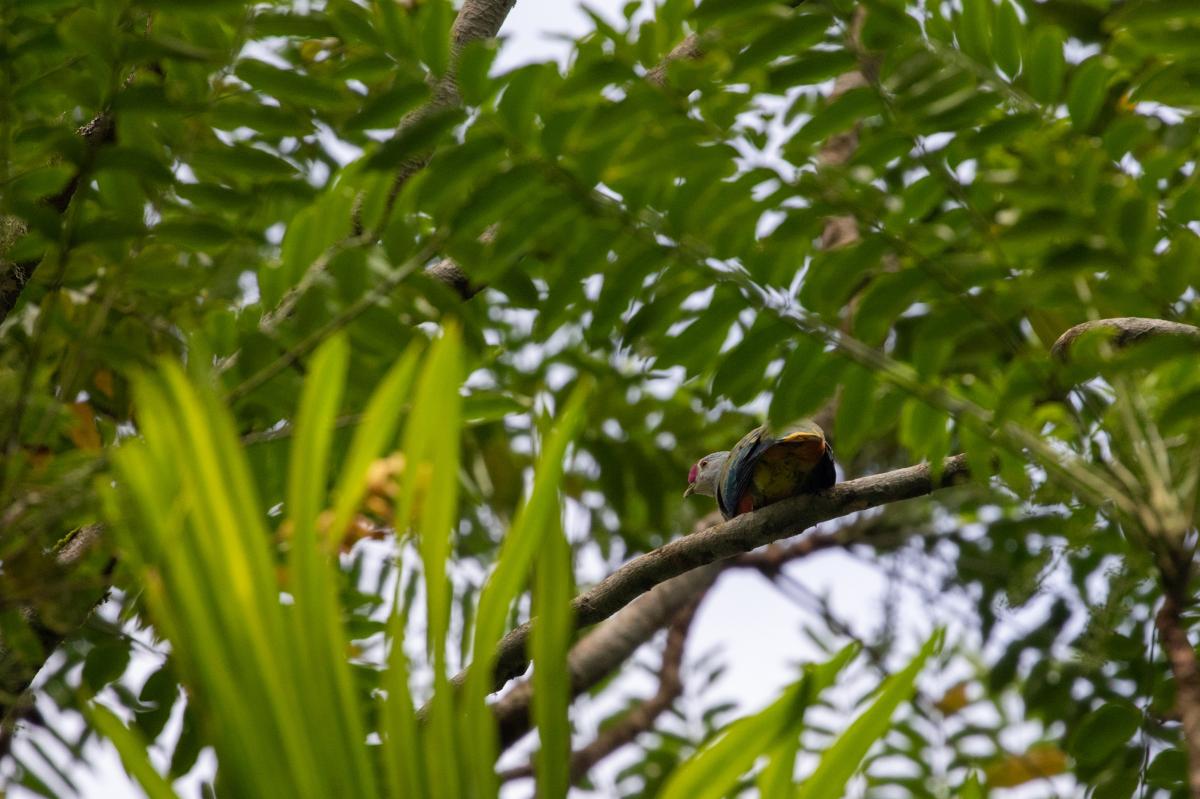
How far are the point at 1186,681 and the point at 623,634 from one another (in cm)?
263

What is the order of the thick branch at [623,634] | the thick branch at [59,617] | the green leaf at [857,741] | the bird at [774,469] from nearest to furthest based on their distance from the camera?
1. the green leaf at [857,741]
2. the thick branch at [59,617]
3. the bird at [774,469]
4. the thick branch at [623,634]

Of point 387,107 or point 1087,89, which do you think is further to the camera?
point 1087,89

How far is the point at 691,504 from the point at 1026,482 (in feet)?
7.02

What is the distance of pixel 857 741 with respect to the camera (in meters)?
1.09

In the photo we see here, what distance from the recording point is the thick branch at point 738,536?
2.03m

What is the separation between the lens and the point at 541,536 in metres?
0.99

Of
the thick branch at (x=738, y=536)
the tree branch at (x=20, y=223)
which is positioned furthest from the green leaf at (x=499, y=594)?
the tree branch at (x=20, y=223)

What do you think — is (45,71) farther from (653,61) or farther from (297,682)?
(297,682)

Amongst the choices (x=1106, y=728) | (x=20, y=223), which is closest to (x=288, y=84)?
(x=20, y=223)

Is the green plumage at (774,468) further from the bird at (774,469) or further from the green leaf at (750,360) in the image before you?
the green leaf at (750,360)

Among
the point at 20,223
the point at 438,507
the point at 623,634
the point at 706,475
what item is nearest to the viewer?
the point at 438,507

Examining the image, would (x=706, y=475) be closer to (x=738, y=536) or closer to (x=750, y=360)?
(x=750, y=360)

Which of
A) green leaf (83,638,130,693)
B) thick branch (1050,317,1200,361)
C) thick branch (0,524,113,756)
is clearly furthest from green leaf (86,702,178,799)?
green leaf (83,638,130,693)

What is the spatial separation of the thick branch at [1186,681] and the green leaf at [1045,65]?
59.0 inches
